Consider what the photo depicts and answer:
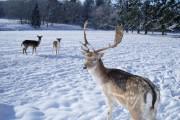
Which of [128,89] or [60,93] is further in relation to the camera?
[60,93]

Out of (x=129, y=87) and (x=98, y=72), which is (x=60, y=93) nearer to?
(x=98, y=72)

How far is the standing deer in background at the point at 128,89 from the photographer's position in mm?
5949

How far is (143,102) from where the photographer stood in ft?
19.5

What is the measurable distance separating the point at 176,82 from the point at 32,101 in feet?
17.7

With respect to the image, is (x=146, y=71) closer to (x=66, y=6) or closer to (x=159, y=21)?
(x=159, y=21)

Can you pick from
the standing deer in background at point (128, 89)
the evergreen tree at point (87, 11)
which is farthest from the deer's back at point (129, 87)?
the evergreen tree at point (87, 11)

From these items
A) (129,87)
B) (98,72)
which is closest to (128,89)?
(129,87)

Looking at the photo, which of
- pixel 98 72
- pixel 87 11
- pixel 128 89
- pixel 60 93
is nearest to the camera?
pixel 128 89

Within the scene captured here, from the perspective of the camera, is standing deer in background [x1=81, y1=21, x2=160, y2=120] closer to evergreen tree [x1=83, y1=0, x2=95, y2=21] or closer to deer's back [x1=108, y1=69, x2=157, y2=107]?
deer's back [x1=108, y1=69, x2=157, y2=107]

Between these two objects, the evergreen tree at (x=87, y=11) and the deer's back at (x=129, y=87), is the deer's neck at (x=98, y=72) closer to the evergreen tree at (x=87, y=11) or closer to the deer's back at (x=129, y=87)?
the deer's back at (x=129, y=87)

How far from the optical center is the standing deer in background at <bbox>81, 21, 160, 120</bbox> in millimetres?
5949

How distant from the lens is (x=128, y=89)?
20.4 feet

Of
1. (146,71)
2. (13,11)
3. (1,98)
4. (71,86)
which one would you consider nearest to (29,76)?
(71,86)

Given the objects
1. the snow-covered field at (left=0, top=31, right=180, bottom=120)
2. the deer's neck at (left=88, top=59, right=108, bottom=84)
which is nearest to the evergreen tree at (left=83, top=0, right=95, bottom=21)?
the snow-covered field at (left=0, top=31, right=180, bottom=120)
